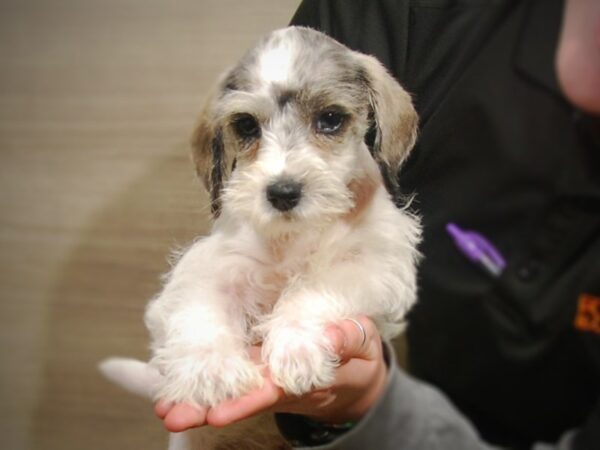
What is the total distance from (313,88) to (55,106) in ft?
1.92

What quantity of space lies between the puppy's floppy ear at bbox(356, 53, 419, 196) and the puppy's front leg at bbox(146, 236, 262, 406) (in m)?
0.32

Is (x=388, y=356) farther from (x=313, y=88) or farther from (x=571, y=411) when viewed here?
(x=313, y=88)

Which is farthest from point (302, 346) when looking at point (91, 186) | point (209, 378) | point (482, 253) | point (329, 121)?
point (91, 186)

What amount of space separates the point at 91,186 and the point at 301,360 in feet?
2.04

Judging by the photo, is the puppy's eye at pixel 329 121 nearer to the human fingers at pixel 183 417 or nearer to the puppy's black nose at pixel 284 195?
the puppy's black nose at pixel 284 195

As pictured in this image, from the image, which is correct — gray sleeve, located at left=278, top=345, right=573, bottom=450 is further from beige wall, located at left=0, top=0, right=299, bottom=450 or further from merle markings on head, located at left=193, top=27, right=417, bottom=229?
beige wall, located at left=0, top=0, right=299, bottom=450

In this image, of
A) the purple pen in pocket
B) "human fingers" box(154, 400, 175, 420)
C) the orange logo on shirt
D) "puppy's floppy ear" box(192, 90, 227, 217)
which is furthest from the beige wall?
the orange logo on shirt

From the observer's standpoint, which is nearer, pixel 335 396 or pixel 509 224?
pixel 509 224

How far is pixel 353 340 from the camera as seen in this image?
31.3 inches

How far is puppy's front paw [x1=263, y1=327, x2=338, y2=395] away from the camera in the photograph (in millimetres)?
774

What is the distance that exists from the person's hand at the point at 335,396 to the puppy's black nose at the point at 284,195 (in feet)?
0.65

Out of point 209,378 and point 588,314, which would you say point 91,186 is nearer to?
point 209,378

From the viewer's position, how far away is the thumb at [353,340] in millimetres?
787

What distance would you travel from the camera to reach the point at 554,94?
59 centimetres
